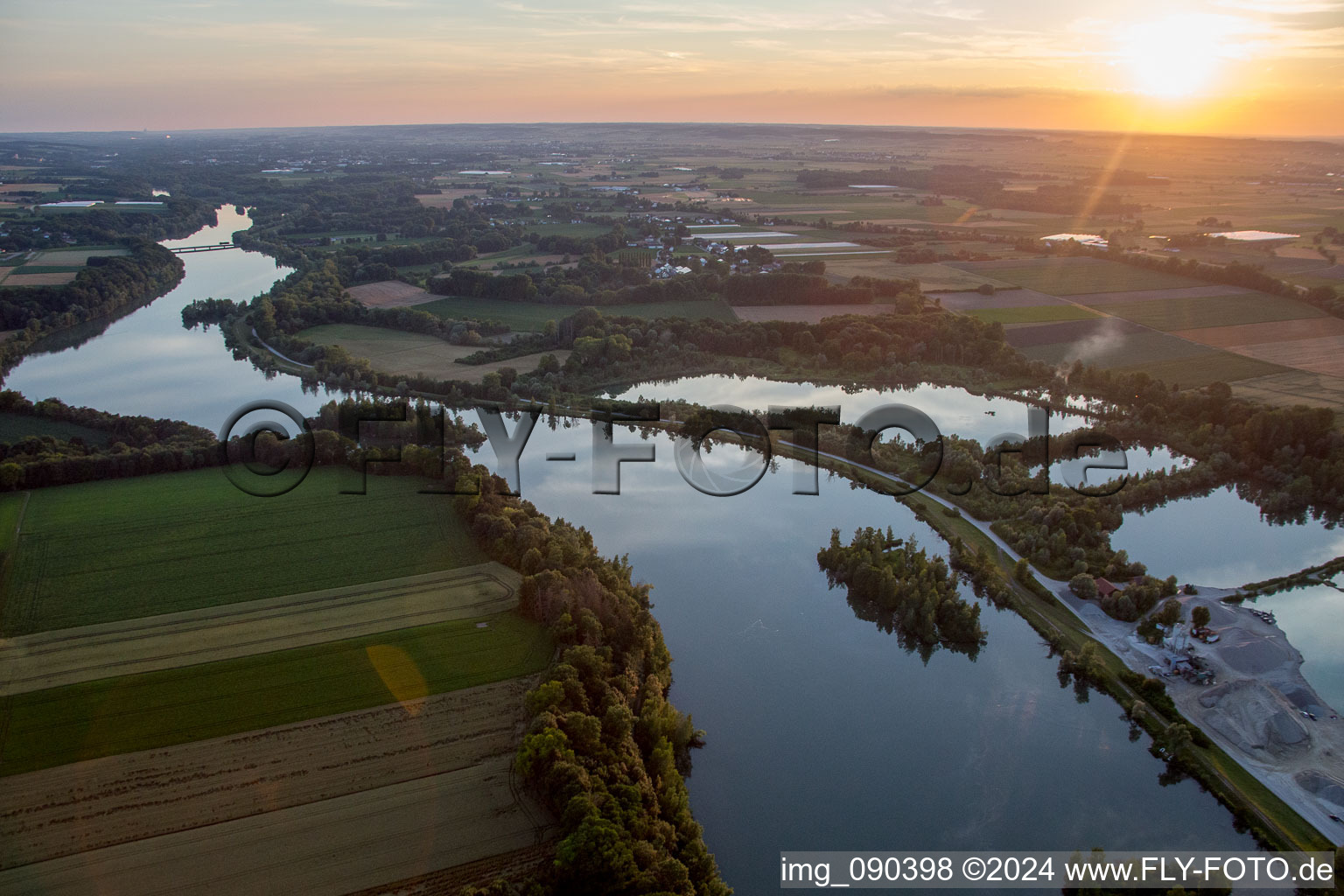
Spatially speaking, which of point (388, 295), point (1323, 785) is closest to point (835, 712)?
point (1323, 785)

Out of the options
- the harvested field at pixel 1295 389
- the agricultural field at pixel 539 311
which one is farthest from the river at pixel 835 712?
the agricultural field at pixel 539 311

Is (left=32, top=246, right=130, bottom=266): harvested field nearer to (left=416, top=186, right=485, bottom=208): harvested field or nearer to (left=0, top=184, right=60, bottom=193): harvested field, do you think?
(left=416, top=186, right=485, bottom=208): harvested field

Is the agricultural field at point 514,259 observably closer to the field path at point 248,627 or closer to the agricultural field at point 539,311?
the agricultural field at point 539,311

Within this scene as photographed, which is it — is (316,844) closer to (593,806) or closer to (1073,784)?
(593,806)

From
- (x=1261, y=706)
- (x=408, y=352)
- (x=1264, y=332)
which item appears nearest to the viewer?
(x=1261, y=706)

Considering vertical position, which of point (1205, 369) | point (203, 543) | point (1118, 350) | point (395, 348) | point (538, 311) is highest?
point (538, 311)

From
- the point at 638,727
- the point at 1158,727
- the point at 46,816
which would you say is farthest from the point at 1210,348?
the point at 46,816

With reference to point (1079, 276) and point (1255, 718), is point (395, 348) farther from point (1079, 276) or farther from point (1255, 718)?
point (1079, 276)
